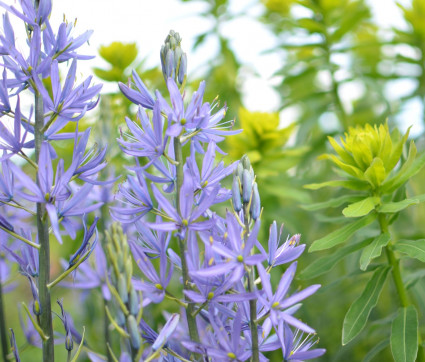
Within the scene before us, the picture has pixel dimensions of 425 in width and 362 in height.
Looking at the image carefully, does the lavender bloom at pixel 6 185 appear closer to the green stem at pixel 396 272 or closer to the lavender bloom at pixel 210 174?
the lavender bloom at pixel 210 174

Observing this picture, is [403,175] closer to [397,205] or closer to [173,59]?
[397,205]

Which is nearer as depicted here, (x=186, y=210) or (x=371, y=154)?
(x=186, y=210)

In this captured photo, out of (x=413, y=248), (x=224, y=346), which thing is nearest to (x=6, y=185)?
(x=224, y=346)

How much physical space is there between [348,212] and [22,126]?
0.65 metres

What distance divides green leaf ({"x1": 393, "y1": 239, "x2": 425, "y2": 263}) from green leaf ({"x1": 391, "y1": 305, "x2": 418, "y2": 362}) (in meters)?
0.14

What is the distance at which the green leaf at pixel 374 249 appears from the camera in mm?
1003

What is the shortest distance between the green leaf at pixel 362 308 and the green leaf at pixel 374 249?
10 centimetres

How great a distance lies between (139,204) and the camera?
2.93 feet

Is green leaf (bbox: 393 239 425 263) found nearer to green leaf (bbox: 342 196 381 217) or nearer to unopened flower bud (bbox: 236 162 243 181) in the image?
green leaf (bbox: 342 196 381 217)

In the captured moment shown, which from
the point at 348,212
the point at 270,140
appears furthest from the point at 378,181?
the point at 270,140

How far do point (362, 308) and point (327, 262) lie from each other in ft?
0.41

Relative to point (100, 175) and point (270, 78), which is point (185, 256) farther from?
point (270, 78)

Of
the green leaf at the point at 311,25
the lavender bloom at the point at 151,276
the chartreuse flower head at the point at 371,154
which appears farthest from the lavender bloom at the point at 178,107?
the green leaf at the point at 311,25

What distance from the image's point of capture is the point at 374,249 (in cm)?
104
